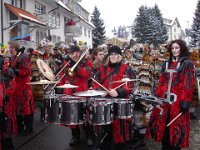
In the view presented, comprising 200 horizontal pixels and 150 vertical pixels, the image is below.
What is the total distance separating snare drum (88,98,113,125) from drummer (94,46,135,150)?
11.1 inches

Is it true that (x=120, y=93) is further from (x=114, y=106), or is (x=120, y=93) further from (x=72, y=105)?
(x=72, y=105)

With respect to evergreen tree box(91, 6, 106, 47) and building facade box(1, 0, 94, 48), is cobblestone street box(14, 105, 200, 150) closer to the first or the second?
building facade box(1, 0, 94, 48)

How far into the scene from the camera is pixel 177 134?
4.37 m

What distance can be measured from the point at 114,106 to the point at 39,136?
3.23 meters

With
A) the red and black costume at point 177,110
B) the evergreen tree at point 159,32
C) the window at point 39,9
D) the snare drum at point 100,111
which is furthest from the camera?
the evergreen tree at point 159,32

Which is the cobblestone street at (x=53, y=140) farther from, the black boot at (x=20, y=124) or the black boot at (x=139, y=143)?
the black boot at (x=20, y=124)

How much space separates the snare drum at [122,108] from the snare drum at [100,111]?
130 mm

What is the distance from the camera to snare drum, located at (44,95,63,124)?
4.39 metres

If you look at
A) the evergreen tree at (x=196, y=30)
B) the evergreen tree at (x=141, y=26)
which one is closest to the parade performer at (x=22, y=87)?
the evergreen tree at (x=196, y=30)

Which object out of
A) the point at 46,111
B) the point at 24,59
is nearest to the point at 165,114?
the point at 46,111

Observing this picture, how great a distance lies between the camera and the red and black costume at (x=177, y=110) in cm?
436

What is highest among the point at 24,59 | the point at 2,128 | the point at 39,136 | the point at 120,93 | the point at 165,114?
the point at 24,59

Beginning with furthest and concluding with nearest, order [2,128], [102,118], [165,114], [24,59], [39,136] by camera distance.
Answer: [39,136] < [24,59] < [2,128] < [165,114] < [102,118]

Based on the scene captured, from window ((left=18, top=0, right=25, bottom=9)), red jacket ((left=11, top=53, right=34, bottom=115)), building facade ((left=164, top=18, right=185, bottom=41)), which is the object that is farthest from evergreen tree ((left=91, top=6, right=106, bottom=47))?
building facade ((left=164, top=18, right=185, bottom=41))
